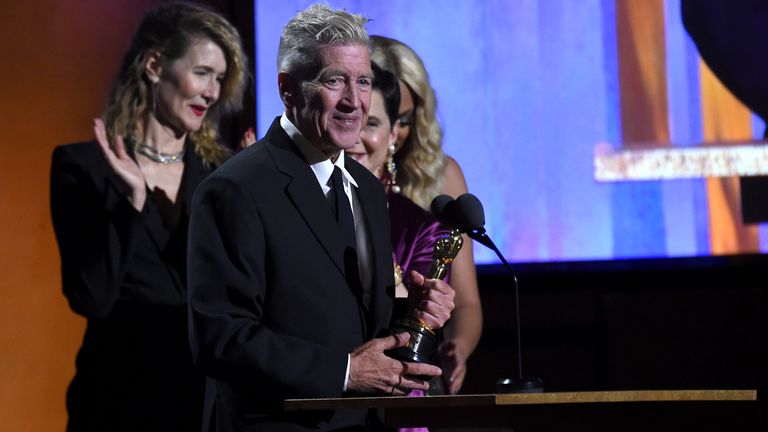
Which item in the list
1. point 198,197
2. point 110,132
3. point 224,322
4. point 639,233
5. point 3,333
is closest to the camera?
point 224,322

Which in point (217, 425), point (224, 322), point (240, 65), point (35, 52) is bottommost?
point (217, 425)

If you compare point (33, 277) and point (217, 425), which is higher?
point (33, 277)

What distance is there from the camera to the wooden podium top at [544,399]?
150 centimetres

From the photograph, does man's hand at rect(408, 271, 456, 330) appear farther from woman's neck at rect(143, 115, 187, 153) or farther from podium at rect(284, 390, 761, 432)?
woman's neck at rect(143, 115, 187, 153)

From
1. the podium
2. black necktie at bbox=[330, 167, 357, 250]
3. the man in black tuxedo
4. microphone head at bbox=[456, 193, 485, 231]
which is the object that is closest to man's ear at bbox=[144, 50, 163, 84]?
the man in black tuxedo

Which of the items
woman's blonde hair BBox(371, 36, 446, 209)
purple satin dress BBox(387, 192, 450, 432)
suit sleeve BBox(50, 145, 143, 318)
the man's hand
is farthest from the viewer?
woman's blonde hair BBox(371, 36, 446, 209)

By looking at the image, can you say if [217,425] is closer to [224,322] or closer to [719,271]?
[224,322]

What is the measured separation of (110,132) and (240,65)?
15.4 inches

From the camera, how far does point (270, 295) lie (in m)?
1.88

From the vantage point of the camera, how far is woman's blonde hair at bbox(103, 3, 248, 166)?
9.41 ft

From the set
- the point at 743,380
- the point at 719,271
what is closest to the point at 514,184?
the point at 719,271

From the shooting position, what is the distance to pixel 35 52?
4.08 metres

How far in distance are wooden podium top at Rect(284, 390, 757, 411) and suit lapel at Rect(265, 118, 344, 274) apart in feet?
1.38

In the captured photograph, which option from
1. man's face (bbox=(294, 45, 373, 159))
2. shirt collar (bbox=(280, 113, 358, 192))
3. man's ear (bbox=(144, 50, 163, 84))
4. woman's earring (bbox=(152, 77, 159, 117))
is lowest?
shirt collar (bbox=(280, 113, 358, 192))
